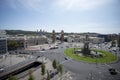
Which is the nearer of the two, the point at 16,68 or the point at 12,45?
the point at 16,68

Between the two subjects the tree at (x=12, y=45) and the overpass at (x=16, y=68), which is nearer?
the overpass at (x=16, y=68)

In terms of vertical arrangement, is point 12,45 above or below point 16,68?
above

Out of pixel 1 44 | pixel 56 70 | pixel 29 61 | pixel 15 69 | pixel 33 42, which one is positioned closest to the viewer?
pixel 15 69

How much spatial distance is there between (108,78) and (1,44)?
56440mm

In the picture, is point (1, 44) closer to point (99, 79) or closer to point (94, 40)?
point (99, 79)

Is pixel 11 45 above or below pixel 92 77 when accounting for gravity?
above

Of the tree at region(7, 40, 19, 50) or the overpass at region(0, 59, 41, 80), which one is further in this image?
the tree at region(7, 40, 19, 50)

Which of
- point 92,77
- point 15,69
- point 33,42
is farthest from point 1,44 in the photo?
point 92,77

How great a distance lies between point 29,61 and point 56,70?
12.2 metres

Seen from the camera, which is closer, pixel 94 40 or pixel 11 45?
pixel 11 45

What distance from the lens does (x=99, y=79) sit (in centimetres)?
3228

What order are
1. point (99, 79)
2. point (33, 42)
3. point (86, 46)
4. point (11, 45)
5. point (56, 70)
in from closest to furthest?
point (99, 79), point (56, 70), point (86, 46), point (11, 45), point (33, 42)

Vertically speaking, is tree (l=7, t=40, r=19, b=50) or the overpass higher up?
tree (l=7, t=40, r=19, b=50)

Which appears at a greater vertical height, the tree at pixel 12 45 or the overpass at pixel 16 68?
the tree at pixel 12 45
